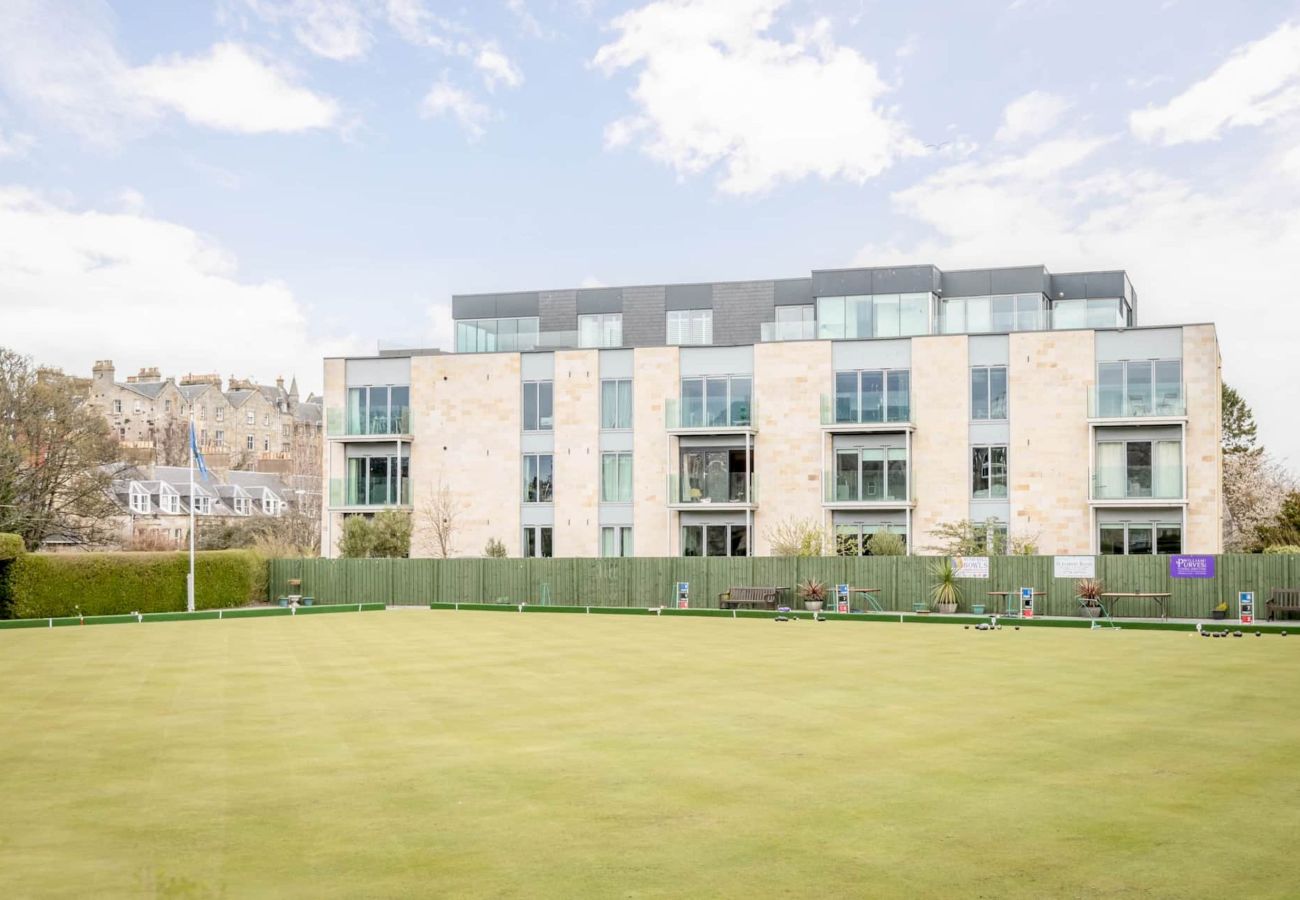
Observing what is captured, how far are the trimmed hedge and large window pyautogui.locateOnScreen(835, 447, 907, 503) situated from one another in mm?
20646

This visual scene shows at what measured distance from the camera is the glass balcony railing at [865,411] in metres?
43.6

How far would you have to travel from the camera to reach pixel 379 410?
1932 inches

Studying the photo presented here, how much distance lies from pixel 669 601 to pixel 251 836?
1255 inches

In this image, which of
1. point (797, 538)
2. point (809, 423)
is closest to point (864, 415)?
point (809, 423)

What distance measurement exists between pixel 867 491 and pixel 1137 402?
937 cm

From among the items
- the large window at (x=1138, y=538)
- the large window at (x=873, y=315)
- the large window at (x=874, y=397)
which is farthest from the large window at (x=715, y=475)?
the large window at (x=1138, y=538)

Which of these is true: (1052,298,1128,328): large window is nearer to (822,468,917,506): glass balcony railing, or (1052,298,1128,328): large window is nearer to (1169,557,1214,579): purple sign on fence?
(822,468,917,506): glass balcony railing

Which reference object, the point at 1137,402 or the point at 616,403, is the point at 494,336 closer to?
the point at 616,403

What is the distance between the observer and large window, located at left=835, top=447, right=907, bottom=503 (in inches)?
1719

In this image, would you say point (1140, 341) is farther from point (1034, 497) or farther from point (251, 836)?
point (251, 836)

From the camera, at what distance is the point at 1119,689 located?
1605cm

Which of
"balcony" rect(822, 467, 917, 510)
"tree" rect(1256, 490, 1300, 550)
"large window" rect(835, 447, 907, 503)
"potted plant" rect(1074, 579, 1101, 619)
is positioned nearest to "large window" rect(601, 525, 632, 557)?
"balcony" rect(822, 467, 917, 510)

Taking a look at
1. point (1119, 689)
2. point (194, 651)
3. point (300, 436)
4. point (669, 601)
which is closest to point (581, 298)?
point (669, 601)

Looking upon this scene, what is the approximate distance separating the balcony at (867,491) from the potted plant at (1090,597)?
9.00 meters
